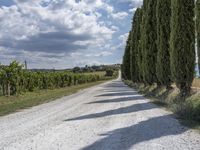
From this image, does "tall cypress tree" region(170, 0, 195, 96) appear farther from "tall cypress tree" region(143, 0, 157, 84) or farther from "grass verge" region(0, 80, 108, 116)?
"tall cypress tree" region(143, 0, 157, 84)

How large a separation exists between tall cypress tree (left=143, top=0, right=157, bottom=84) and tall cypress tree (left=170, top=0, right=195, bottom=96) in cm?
1076

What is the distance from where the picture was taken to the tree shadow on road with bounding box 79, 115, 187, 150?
8.23m

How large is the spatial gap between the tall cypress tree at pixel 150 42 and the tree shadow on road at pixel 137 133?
19.1 metres

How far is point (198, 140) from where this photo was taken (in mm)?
8656

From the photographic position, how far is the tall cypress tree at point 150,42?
3117 centimetres

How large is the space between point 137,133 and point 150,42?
74.3 feet

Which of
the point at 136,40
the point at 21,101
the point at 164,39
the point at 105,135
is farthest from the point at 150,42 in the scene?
the point at 105,135

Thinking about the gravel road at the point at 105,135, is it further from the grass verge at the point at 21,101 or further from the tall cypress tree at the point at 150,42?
the tall cypress tree at the point at 150,42

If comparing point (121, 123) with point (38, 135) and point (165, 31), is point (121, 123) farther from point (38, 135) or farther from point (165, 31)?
point (165, 31)

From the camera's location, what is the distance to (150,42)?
31812mm

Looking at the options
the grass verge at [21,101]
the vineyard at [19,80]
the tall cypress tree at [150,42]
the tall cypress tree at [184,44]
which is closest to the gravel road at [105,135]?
the tall cypress tree at [184,44]

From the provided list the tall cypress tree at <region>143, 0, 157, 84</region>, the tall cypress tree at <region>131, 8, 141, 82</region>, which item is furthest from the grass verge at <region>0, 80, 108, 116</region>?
the tall cypress tree at <region>131, 8, 141, 82</region>

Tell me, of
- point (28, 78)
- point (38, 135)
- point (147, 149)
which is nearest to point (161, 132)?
point (147, 149)

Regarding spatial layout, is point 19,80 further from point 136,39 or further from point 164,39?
point 164,39
